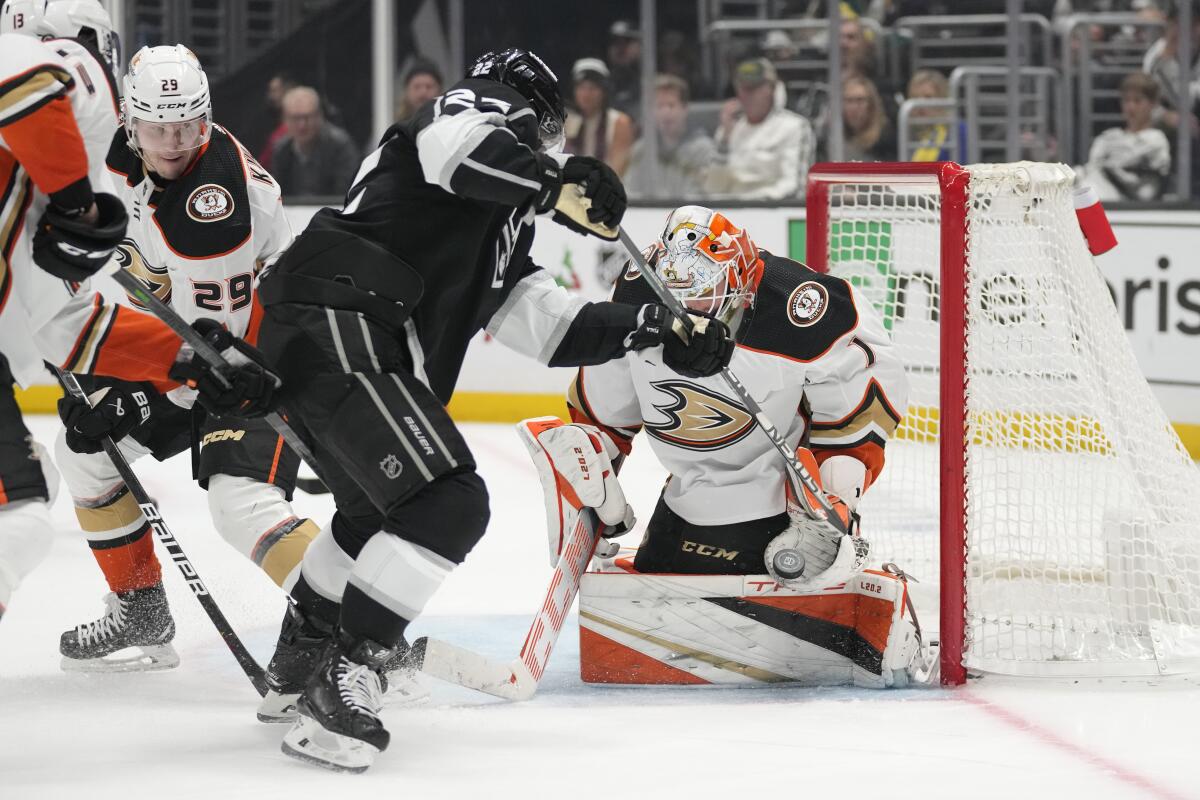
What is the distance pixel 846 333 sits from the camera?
2.75 metres

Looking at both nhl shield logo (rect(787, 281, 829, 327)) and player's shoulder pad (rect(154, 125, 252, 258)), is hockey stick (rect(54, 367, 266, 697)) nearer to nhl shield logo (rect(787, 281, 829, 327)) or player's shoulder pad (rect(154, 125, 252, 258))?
player's shoulder pad (rect(154, 125, 252, 258))

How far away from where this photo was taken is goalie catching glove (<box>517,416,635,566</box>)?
2.79 meters

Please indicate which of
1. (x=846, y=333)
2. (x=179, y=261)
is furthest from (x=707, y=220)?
(x=179, y=261)

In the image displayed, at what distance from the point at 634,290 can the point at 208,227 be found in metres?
0.72

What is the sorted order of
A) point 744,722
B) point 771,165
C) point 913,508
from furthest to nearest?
point 771,165 → point 913,508 → point 744,722

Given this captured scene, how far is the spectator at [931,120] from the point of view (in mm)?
6145

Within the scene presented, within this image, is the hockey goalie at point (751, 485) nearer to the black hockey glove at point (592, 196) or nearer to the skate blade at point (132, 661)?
the black hockey glove at point (592, 196)

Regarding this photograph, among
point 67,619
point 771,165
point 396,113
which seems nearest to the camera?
point 67,619

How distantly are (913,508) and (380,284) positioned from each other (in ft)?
5.75

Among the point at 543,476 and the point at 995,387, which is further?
the point at 995,387

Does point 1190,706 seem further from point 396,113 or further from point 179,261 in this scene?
point 396,113

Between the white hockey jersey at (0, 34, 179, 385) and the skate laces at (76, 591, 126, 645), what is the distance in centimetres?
77

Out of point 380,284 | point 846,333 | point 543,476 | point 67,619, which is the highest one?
point 380,284

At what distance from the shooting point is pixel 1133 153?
227 inches
